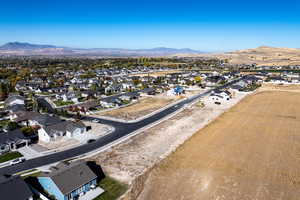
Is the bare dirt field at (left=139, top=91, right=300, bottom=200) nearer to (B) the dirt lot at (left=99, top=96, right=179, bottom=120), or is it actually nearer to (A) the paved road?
(A) the paved road

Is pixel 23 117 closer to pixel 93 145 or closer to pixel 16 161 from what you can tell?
pixel 16 161

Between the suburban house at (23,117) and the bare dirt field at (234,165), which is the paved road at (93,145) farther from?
the bare dirt field at (234,165)

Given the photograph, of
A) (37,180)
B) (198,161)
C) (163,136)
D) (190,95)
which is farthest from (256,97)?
(37,180)

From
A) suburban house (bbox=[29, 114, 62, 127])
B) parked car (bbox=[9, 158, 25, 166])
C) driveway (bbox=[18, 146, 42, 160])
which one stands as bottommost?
driveway (bbox=[18, 146, 42, 160])

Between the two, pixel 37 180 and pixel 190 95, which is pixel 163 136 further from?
pixel 190 95

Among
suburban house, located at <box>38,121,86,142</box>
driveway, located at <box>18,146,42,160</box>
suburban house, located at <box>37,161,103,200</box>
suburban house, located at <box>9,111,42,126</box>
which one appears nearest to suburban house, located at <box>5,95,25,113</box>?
suburban house, located at <box>9,111,42,126</box>

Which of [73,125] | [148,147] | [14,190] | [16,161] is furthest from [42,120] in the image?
[14,190]

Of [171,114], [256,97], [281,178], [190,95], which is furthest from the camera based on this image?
[190,95]
